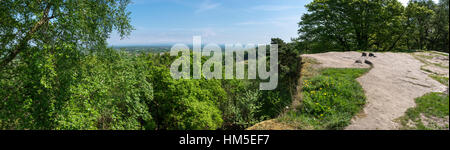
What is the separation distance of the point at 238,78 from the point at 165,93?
5507 mm

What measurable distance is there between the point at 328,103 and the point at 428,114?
2.89 metres

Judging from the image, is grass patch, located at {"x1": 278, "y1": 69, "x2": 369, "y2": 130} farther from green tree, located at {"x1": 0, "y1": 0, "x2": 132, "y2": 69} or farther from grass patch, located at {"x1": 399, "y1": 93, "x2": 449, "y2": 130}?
green tree, located at {"x1": 0, "y1": 0, "x2": 132, "y2": 69}

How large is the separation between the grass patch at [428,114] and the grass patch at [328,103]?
4.33 feet

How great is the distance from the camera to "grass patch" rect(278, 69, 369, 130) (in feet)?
21.9

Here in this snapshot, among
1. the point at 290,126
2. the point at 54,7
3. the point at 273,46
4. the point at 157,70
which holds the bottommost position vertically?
the point at 290,126

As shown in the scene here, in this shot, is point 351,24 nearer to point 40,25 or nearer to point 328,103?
point 328,103

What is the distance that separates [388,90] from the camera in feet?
28.0

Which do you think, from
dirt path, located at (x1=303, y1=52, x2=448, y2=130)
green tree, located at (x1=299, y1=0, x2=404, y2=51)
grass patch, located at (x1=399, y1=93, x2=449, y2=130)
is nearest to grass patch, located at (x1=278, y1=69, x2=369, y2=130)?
dirt path, located at (x1=303, y1=52, x2=448, y2=130)

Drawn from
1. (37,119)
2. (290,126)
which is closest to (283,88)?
(290,126)

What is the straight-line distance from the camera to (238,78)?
14156 mm

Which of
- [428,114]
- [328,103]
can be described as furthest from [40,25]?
[428,114]

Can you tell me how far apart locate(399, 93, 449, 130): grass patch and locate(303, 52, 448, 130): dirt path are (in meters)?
0.22
